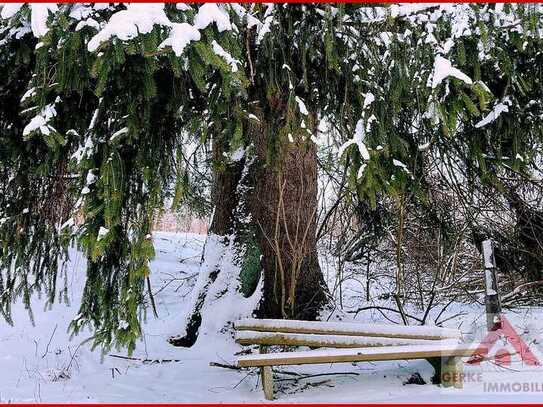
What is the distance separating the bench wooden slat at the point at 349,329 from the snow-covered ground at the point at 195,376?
1.11ft

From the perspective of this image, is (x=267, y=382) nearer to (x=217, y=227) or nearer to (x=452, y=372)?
(x=452, y=372)

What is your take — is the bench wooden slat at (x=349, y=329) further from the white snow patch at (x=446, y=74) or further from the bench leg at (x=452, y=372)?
the white snow patch at (x=446, y=74)

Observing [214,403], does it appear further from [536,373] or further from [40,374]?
[536,373]

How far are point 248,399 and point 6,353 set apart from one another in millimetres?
2809

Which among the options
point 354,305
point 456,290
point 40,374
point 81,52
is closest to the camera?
point 81,52

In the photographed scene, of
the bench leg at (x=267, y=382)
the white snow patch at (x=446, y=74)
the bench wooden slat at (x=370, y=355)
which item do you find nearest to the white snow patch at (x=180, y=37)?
the white snow patch at (x=446, y=74)

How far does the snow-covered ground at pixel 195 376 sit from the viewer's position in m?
3.43

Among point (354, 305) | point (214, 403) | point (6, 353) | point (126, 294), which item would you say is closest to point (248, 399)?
point (214, 403)

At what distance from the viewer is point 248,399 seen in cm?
359

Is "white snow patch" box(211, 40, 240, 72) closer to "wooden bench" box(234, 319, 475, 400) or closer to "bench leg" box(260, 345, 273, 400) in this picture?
"wooden bench" box(234, 319, 475, 400)

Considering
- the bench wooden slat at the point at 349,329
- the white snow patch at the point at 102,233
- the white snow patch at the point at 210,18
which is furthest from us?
the bench wooden slat at the point at 349,329

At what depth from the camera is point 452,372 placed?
341 centimetres

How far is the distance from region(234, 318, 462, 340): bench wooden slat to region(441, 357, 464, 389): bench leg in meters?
0.23

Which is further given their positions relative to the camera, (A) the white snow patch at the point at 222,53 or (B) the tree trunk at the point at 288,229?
(B) the tree trunk at the point at 288,229
